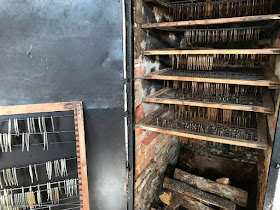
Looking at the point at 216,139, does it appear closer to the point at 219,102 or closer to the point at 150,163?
the point at 219,102

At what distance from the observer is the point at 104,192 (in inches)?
69.7

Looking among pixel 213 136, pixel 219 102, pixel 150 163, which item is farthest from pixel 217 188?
pixel 219 102

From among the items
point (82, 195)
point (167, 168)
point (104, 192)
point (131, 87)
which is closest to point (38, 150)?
point (82, 195)

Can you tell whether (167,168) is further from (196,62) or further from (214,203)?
(196,62)

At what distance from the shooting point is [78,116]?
5.04 ft

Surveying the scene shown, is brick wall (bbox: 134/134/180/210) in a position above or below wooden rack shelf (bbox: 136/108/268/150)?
below

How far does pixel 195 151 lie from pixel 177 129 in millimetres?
1251

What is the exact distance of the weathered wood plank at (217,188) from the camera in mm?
2033

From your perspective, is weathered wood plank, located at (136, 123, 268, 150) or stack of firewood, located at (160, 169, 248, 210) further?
stack of firewood, located at (160, 169, 248, 210)

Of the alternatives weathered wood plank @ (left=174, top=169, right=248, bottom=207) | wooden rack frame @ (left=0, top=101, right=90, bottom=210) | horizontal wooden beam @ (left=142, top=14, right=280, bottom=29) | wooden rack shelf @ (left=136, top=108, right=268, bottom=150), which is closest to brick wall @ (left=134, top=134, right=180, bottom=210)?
wooden rack shelf @ (left=136, top=108, right=268, bottom=150)

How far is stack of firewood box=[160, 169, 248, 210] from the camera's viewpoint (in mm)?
2035

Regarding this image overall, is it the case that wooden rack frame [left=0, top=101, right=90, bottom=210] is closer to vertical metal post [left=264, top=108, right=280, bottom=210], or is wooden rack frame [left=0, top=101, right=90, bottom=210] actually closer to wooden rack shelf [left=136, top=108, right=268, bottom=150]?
wooden rack shelf [left=136, top=108, right=268, bottom=150]

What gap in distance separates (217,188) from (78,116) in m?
1.60

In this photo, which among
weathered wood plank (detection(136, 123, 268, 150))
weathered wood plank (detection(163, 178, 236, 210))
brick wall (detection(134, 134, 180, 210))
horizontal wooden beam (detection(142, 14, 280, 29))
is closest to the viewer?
horizontal wooden beam (detection(142, 14, 280, 29))
